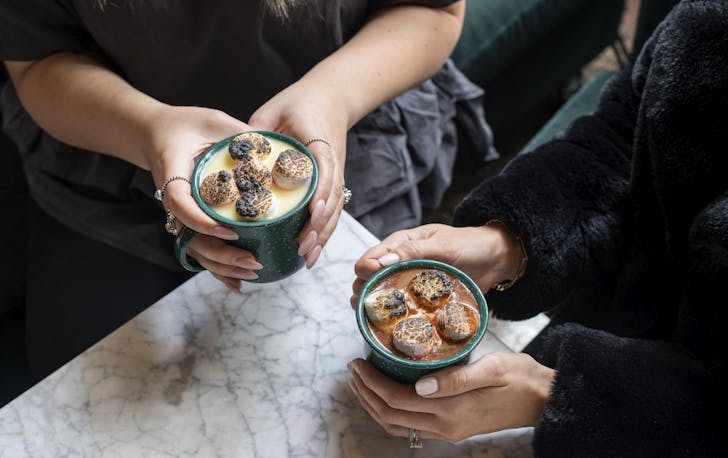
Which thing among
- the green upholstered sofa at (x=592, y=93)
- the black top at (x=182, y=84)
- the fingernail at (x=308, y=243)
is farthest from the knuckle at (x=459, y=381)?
the green upholstered sofa at (x=592, y=93)

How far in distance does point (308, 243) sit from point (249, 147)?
0.13m

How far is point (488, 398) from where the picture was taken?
2.37ft

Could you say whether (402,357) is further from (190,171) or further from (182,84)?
(182,84)

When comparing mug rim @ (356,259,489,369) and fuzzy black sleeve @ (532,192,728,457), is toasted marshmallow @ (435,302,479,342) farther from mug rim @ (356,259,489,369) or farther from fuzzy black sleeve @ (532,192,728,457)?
fuzzy black sleeve @ (532,192,728,457)

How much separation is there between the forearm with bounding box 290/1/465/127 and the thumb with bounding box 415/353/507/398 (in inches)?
16.0

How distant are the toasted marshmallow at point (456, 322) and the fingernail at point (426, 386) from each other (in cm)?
5

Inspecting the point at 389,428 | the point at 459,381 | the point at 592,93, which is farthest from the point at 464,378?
the point at 592,93

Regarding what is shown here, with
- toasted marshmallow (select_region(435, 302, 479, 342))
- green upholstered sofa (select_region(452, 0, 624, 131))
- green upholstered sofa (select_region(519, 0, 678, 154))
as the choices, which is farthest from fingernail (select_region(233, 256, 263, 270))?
green upholstered sofa (select_region(452, 0, 624, 131))

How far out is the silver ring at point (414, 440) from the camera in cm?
72

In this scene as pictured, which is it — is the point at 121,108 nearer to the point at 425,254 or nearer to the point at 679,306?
the point at 425,254

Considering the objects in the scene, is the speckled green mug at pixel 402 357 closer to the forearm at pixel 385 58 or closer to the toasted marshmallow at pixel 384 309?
the toasted marshmallow at pixel 384 309

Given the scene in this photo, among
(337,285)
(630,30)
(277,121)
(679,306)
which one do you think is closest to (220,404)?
(337,285)

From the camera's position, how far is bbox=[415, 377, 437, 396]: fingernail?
2.10ft

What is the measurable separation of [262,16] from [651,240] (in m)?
0.65
